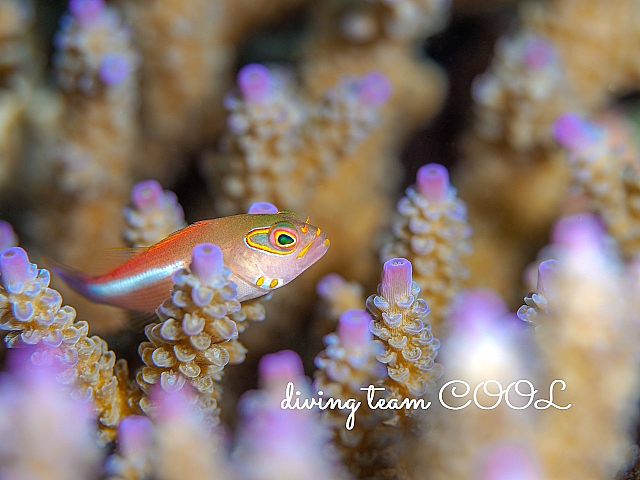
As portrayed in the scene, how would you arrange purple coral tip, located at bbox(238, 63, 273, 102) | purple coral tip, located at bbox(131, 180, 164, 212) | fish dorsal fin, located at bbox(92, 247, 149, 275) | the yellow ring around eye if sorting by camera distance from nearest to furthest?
the yellow ring around eye < fish dorsal fin, located at bbox(92, 247, 149, 275) < purple coral tip, located at bbox(131, 180, 164, 212) < purple coral tip, located at bbox(238, 63, 273, 102)

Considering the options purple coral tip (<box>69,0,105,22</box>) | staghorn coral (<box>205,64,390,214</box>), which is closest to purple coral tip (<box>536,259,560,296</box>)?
staghorn coral (<box>205,64,390,214</box>)

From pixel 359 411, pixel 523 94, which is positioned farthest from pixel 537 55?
pixel 359 411

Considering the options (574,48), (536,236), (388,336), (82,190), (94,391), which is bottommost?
Answer: (94,391)

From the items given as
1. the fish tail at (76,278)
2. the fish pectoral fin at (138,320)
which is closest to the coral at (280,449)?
the fish pectoral fin at (138,320)

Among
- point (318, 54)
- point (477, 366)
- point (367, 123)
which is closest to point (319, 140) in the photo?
point (367, 123)

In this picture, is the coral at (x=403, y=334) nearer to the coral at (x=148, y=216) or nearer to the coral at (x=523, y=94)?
the coral at (x=148, y=216)

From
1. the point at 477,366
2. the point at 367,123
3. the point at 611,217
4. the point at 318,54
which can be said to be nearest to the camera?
the point at 477,366

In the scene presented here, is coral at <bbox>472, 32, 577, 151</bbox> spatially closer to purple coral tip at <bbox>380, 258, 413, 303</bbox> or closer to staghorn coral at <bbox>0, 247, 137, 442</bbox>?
purple coral tip at <bbox>380, 258, 413, 303</bbox>

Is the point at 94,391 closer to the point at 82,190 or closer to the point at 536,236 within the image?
the point at 82,190
